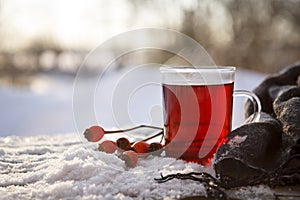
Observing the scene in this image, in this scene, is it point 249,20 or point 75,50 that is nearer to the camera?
point 249,20

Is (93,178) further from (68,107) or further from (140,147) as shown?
(68,107)

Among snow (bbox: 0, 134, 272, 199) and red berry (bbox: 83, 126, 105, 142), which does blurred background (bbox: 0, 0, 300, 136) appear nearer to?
red berry (bbox: 83, 126, 105, 142)

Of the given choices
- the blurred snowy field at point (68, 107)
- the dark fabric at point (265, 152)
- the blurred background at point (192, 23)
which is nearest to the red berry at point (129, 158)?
the dark fabric at point (265, 152)

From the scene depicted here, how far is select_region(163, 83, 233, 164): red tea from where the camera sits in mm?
1062

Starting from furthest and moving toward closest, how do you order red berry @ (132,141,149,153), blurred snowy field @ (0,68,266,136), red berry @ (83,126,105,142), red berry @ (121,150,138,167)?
blurred snowy field @ (0,68,266,136)
red berry @ (83,126,105,142)
red berry @ (132,141,149,153)
red berry @ (121,150,138,167)

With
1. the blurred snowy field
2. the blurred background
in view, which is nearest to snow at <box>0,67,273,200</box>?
the blurred snowy field

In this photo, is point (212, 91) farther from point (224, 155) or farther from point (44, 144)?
point (44, 144)

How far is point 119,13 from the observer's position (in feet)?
19.9

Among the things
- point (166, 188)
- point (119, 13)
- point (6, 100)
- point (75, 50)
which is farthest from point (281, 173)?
point (75, 50)

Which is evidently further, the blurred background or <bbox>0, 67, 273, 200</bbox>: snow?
the blurred background

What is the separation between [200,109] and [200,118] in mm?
23

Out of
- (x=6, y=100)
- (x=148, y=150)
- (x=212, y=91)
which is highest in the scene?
(x=212, y=91)

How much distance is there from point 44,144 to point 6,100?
219 cm

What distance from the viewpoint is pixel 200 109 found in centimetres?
106
